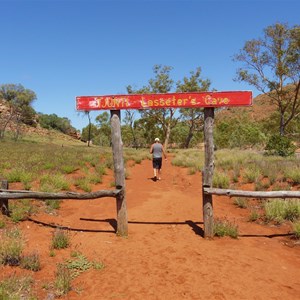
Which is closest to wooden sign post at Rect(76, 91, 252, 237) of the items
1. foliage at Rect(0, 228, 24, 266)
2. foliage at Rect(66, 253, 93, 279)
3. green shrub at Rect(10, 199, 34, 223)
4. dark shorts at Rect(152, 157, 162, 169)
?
foliage at Rect(66, 253, 93, 279)

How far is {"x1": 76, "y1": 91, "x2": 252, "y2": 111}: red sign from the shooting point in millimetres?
6867

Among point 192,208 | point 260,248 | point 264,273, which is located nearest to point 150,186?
point 192,208

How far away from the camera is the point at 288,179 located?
1263 centimetres

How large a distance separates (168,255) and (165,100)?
11.4 ft

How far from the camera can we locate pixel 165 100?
7.23 meters

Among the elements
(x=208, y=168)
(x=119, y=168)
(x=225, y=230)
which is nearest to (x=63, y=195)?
(x=119, y=168)

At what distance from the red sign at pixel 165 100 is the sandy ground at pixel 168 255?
10.4 ft

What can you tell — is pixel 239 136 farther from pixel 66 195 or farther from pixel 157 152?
pixel 66 195

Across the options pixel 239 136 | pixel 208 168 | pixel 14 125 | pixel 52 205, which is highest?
pixel 14 125

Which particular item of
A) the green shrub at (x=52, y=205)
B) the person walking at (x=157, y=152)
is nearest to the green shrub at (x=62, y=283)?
the green shrub at (x=52, y=205)

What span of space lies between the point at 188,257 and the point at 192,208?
3.93 m

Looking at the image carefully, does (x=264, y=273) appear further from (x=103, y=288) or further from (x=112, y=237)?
(x=112, y=237)

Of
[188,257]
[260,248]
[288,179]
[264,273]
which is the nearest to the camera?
[264,273]

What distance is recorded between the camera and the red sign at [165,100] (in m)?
6.87
